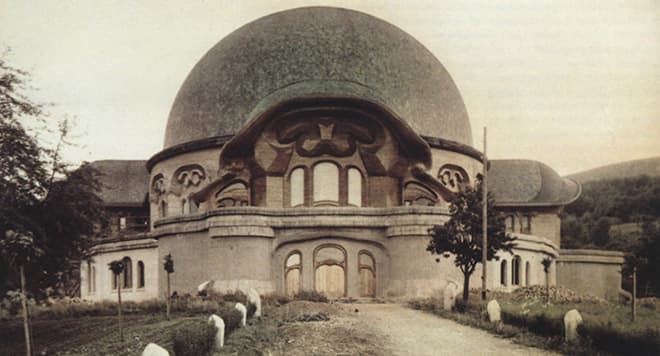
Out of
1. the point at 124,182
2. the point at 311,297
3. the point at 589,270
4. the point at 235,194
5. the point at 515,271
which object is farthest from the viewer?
the point at 124,182

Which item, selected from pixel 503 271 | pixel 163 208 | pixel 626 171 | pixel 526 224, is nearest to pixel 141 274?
pixel 163 208

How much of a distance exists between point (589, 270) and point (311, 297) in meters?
29.5

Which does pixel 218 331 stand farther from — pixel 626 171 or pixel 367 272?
pixel 626 171

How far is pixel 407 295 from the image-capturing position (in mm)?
37031

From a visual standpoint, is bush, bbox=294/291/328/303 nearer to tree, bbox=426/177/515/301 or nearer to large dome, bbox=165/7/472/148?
tree, bbox=426/177/515/301

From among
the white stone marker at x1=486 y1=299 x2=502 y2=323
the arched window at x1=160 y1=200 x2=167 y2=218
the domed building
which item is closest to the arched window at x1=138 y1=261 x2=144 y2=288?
the domed building

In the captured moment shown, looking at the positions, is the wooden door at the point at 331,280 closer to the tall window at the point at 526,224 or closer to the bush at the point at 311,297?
the bush at the point at 311,297

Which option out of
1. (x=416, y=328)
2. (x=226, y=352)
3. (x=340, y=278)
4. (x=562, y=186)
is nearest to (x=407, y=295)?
(x=340, y=278)

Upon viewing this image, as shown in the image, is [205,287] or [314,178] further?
[314,178]

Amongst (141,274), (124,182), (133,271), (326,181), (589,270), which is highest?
(124,182)

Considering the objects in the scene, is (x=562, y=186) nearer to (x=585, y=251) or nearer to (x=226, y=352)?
(x=585, y=251)

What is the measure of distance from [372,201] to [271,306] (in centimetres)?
1261

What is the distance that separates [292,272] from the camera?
38.5m

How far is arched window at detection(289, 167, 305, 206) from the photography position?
4256 cm
